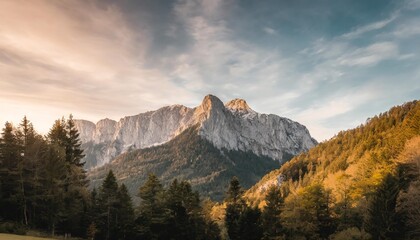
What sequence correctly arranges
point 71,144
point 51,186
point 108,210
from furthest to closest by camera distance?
point 71,144
point 108,210
point 51,186

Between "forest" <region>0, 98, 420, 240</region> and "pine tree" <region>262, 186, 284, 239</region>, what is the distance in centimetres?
20

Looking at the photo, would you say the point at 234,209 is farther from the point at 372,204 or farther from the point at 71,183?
the point at 71,183

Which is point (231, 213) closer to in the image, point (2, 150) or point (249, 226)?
point (249, 226)

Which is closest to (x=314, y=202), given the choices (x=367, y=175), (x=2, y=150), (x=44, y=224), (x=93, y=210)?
(x=367, y=175)

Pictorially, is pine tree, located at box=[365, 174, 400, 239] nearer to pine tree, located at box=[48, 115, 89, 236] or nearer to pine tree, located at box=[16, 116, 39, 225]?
pine tree, located at box=[48, 115, 89, 236]

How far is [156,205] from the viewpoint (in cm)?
7194

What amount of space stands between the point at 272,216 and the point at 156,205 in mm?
24368

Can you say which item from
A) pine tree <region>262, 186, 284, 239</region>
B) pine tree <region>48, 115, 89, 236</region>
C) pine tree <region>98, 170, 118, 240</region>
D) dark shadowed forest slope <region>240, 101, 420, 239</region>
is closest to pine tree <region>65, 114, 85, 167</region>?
pine tree <region>48, 115, 89, 236</region>

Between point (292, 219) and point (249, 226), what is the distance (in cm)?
919

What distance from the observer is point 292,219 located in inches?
2842

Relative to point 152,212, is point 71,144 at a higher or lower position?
higher

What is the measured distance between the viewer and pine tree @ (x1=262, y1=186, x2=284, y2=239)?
72.5 m

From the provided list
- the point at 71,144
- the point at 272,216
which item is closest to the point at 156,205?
the point at 71,144

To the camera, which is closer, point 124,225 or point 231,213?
point 124,225
